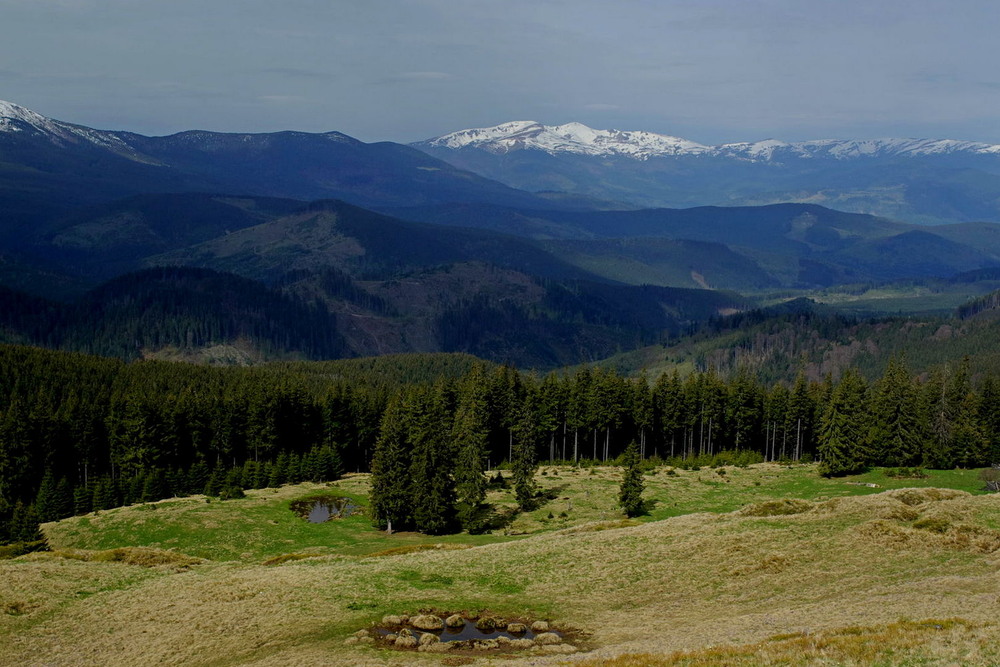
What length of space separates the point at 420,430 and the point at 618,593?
46483 mm

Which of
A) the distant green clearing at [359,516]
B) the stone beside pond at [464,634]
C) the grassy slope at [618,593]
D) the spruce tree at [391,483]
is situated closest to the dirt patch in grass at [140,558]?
the grassy slope at [618,593]

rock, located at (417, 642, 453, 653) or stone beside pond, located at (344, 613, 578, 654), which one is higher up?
rock, located at (417, 642, 453, 653)

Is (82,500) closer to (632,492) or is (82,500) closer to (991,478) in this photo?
(632,492)

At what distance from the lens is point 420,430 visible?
96438 millimetres

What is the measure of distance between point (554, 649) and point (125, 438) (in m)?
95.8

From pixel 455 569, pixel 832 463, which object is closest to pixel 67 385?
pixel 455 569

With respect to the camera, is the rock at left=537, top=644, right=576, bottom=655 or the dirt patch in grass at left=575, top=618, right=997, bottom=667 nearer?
the dirt patch in grass at left=575, top=618, right=997, bottom=667

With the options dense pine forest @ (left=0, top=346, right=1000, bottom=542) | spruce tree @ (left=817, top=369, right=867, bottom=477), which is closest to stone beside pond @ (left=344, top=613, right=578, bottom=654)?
dense pine forest @ (left=0, top=346, right=1000, bottom=542)

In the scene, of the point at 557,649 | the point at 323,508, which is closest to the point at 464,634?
the point at 557,649

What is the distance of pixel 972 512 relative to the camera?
200 feet

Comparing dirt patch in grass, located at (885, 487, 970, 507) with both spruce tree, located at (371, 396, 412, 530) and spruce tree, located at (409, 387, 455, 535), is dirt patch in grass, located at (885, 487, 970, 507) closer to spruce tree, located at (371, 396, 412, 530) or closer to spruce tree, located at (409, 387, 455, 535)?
spruce tree, located at (409, 387, 455, 535)

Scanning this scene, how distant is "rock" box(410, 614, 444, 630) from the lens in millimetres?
47438

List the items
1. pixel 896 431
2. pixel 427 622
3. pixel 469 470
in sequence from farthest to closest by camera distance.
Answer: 1. pixel 896 431
2. pixel 469 470
3. pixel 427 622

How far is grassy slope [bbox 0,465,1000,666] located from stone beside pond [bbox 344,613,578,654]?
5.42 ft
